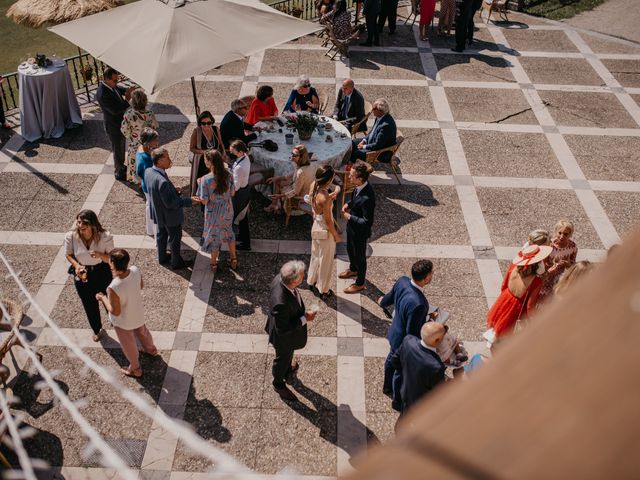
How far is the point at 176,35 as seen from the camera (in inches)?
304

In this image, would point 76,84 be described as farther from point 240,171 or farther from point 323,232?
point 323,232

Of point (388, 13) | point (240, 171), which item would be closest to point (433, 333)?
point (240, 171)

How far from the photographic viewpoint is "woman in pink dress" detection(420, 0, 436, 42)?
569 inches

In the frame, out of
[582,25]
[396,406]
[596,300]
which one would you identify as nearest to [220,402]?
[396,406]

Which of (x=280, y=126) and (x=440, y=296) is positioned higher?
(x=280, y=126)

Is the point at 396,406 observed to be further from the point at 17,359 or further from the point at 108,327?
the point at 17,359

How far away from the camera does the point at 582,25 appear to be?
16.4 meters

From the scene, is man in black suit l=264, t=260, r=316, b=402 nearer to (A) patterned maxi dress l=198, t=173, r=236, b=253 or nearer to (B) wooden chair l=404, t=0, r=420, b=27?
(A) patterned maxi dress l=198, t=173, r=236, b=253

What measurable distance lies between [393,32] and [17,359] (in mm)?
12735

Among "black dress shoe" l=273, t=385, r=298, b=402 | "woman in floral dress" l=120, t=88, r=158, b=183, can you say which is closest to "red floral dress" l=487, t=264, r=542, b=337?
"black dress shoe" l=273, t=385, r=298, b=402

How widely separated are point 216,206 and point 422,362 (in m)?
3.59

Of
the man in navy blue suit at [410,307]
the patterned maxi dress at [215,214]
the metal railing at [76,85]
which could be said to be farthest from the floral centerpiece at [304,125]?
the metal railing at [76,85]

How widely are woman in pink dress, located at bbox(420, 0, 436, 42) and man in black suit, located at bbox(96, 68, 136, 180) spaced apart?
8597 mm

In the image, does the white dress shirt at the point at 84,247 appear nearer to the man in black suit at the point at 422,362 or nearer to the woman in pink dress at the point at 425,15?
the man in black suit at the point at 422,362
